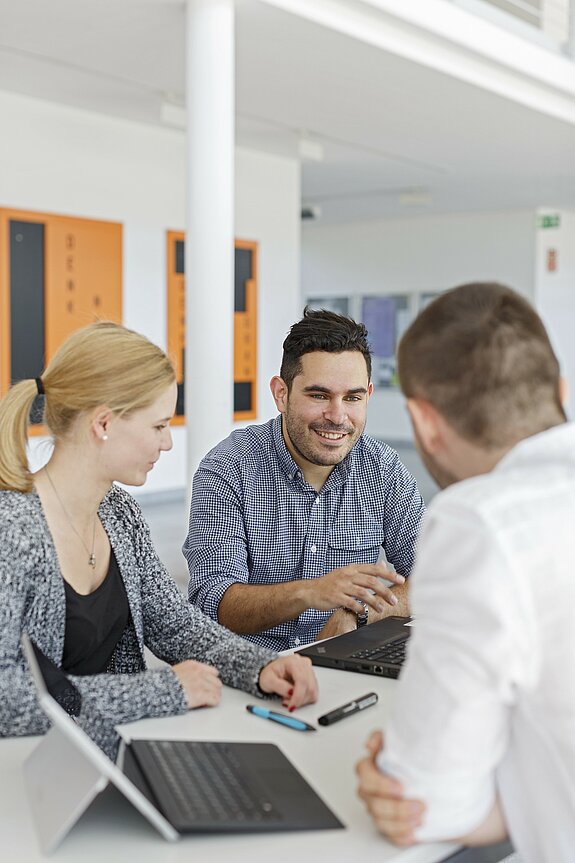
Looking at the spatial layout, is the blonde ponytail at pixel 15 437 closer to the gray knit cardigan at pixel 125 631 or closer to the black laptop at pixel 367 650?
the gray knit cardigan at pixel 125 631

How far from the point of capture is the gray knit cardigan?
5.03 feet

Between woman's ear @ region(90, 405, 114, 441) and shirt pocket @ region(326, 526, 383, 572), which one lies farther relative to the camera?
shirt pocket @ region(326, 526, 383, 572)

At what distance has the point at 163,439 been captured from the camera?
1872 mm

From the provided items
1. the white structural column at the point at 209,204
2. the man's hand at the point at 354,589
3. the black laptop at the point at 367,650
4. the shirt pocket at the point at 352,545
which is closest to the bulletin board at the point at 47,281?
the white structural column at the point at 209,204

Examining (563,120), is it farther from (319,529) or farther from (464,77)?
(319,529)

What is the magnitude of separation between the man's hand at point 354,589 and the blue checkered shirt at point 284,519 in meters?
0.29

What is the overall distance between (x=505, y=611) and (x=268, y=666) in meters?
0.82

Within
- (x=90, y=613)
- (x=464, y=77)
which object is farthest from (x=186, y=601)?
(x=464, y=77)

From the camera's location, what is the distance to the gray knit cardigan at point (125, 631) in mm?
1534

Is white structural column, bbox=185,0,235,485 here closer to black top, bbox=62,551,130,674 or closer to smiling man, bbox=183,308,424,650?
smiling man, bbox=183,308,424,650

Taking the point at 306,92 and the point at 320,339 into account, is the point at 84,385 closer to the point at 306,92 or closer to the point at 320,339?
the point at 320,339

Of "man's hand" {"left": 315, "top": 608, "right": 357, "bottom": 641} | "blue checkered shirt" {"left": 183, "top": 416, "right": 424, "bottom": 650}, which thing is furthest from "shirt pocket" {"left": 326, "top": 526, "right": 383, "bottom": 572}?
"man's hand" {"left": 315, "top": 608, "right": 357, "bottom": 641}

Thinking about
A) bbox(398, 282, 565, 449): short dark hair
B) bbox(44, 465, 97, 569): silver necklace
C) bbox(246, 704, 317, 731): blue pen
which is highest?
bbox(398, 282, 565, 449): short dark hair

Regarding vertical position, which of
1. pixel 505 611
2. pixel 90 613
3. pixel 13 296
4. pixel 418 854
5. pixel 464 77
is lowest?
pixel 418 854
